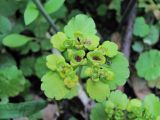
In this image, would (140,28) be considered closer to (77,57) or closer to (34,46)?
(34,46)

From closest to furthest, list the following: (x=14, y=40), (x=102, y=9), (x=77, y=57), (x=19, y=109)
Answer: (x=77, y=57) → (x=19, y=109) → (x=14, y=40) → (x=102, y=9)

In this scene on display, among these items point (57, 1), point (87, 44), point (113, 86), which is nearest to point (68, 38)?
point (87, 44)

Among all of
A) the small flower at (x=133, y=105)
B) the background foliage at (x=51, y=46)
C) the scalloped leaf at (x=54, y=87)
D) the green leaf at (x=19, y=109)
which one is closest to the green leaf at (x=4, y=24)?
the background foliage at (x=51, y=46)

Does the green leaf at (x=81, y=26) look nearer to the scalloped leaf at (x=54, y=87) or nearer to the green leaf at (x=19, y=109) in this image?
the scalloped leaf at (x=54, y=87)

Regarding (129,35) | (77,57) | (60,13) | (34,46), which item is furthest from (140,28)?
(77,57)

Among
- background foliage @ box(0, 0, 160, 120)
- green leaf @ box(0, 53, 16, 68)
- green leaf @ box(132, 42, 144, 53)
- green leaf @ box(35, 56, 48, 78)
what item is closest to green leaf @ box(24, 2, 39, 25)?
background foliage @ box(0, 0, 160, 120)
